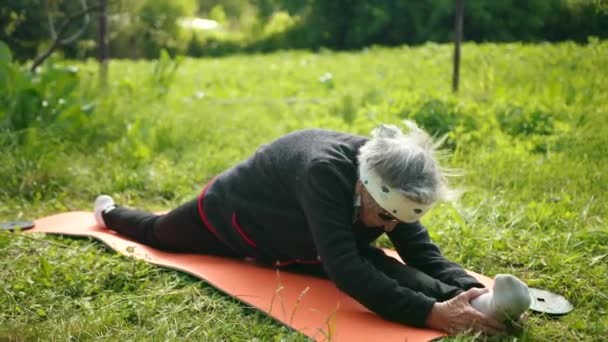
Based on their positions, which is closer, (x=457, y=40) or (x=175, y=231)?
(x=175, y=231)

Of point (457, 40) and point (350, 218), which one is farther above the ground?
point (457, 40)

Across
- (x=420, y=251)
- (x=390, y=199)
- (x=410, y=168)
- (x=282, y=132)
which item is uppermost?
(x=410, y=168)

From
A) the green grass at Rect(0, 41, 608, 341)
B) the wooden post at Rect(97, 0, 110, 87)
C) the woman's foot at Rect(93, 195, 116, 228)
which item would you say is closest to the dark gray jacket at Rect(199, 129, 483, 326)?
the green grass at Rect(0, 41, 608, 341)

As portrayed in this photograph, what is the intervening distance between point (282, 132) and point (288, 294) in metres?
2.96

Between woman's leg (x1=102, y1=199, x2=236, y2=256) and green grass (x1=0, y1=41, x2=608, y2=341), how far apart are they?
22cm

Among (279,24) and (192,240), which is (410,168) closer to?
(192,240)

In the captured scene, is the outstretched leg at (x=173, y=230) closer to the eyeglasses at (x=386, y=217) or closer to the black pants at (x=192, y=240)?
the black pants at (x=192, y=240)

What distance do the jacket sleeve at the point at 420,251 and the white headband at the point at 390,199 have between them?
0.33 metres

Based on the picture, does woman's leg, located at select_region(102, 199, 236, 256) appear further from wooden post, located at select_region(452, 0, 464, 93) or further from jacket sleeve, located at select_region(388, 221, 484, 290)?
wooden post, located at select_region(452, 0, 464, 93)

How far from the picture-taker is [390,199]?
8.82 ft

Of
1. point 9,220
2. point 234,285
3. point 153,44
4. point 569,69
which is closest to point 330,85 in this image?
point 569,69

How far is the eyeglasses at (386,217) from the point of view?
2783 millimetres

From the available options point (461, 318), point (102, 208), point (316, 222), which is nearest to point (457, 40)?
point (102, 208)

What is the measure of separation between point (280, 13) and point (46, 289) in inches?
506
